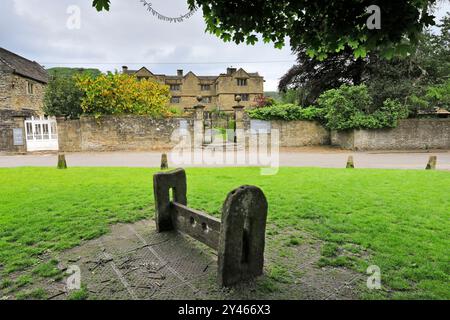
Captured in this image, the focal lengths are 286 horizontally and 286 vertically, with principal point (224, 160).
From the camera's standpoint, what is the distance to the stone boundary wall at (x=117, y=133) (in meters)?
19.7

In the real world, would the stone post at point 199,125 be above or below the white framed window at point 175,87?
below

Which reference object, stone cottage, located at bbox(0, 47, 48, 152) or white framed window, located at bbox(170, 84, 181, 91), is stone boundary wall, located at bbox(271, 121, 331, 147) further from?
white framed window, located at bbox(170, 84, 181, 91)

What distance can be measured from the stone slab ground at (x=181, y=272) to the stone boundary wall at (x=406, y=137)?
18.1 m

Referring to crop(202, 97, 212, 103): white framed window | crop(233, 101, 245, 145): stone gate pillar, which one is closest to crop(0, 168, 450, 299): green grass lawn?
crop(233, 101, 245, 145): stone gate pillar

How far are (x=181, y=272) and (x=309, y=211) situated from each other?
3066mm

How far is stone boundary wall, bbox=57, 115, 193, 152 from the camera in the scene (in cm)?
1966

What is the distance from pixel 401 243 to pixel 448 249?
52 centimetres

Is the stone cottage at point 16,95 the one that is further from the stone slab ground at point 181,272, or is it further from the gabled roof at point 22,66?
the stone slab ground at point 181,272

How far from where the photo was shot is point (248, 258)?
2992 millimetres

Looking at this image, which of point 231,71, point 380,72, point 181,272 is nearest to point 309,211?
point 181,272

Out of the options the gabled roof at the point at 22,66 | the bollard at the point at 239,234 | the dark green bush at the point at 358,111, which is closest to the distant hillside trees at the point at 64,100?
the gabled roof at the point at 22,66

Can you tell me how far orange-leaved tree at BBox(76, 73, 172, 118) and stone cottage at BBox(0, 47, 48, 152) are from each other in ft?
16.3

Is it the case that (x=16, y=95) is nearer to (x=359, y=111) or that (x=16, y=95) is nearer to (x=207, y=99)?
(x=207, y=99)

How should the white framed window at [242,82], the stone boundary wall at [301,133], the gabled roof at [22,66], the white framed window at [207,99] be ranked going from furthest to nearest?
the white framed window at [207,99] < the white framed window at [242,82] < the gabled roof at [22,66] < the stone boundary wall at [301,133]
